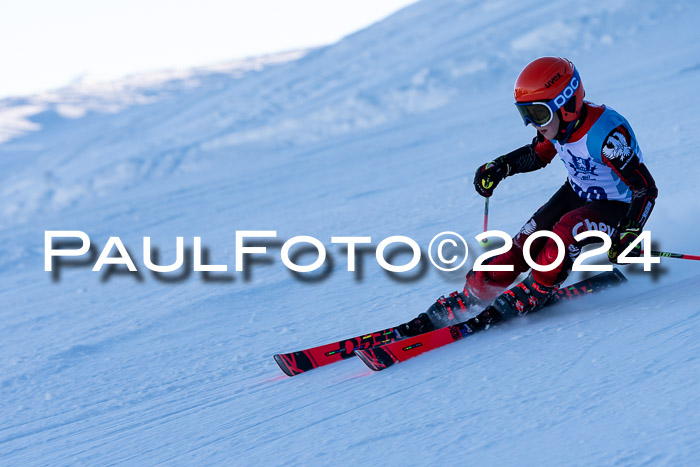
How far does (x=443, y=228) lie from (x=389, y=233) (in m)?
0.54

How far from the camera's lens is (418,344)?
11.1 feet

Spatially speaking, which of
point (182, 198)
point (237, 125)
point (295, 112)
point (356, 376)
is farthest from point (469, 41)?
point (356, 376)

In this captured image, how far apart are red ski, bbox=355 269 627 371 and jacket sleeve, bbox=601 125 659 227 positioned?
60 centimetres

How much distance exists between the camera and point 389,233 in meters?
6.38

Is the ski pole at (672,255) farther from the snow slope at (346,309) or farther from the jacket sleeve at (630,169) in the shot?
the jacket sleeve at (630,169)

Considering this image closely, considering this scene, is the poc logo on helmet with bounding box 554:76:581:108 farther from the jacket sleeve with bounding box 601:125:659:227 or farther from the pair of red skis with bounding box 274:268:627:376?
the pair of red skis with bounding box 274:268:627:376

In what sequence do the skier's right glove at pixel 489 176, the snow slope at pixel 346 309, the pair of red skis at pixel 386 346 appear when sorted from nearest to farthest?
the snow slope at pixel 346 309, the pair of red skis at pixel 386 346, the skier's right glove at pixel 489 176

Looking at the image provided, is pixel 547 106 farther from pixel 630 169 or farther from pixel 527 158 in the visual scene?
pixel 527 158

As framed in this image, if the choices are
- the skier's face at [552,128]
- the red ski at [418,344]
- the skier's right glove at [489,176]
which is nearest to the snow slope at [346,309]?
the red ski at [418,344]

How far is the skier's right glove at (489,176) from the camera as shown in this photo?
3861mm

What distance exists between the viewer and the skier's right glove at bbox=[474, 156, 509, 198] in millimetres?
3861

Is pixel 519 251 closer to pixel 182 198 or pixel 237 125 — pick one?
pixel 182 198

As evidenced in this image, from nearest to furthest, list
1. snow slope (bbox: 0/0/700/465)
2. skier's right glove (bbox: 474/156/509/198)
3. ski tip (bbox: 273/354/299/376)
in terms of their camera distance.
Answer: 1. snow slope (bbox: 0/0/700/465)
2. ski tip (bbox: 273/354/299/376)
3. skier's right glove (bbox: 474/156/509/198)

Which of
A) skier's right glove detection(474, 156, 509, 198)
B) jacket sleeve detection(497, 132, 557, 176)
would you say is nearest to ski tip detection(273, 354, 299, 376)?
skier's right glove detection(474, 156, 509, 198)
